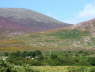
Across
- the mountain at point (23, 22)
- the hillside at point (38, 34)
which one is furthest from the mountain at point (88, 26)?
the mountain at point (23, 22)

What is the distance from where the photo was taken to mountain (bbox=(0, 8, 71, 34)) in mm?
102625

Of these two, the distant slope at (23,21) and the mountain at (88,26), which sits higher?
the distant slope at (23,21)

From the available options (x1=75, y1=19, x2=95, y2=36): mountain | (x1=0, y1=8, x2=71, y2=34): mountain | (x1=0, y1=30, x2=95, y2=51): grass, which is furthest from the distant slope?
(x1=75, y1=19, x2=95, y2=36): mountain

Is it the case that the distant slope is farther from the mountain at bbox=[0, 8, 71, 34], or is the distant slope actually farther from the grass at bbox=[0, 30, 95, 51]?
the grass at bbox=[0, 30, 95, 51]

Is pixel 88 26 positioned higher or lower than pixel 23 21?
lower

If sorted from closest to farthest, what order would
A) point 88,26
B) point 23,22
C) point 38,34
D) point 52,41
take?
point 52,41
point 38,34
point 88,26
point 23,22

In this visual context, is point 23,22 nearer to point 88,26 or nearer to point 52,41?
point 88,26

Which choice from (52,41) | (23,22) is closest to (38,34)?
(52,41)

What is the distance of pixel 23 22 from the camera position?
114 metres

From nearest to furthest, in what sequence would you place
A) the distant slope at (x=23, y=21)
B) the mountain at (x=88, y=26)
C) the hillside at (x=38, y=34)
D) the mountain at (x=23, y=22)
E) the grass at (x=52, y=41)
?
the grass at (x=52, y=41), the hillside at (x=38, y=34), the mountain at (x=88, y=26), the mountain at (x=23, y=22), the distant slope at (x=23, y=21)

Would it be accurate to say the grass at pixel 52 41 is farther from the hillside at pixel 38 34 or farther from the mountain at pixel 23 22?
the mountain at pixel 23 22

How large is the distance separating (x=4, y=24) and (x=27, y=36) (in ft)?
63.2

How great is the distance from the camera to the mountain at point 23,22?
102625mm

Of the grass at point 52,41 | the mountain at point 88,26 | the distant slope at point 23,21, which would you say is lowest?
the grass at point 52,41
